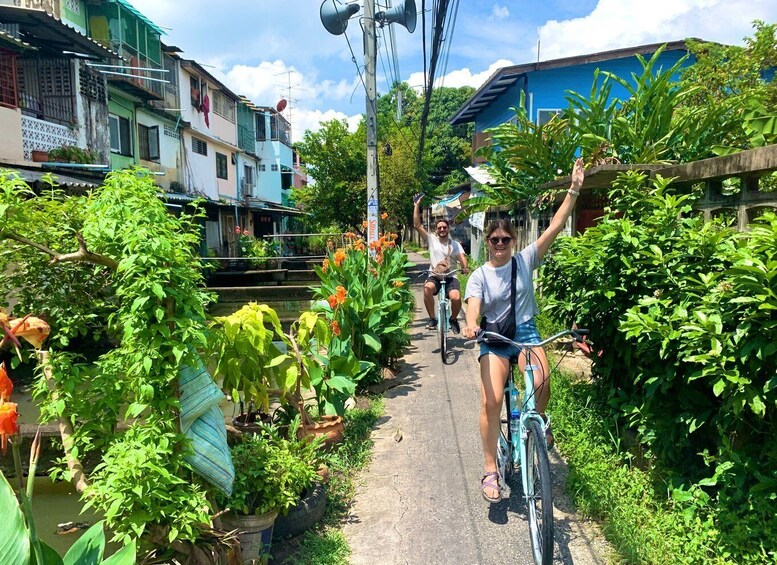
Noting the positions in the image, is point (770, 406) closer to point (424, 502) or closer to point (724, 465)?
point (724, 465)

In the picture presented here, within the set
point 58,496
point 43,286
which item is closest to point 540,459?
point 43,286

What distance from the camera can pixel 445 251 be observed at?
7.67 meters

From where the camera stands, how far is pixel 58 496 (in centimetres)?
371

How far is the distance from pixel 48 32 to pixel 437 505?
1345 centimetres

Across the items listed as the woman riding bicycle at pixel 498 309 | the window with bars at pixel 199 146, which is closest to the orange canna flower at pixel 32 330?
the woman riding bicycle at pixel 498 309

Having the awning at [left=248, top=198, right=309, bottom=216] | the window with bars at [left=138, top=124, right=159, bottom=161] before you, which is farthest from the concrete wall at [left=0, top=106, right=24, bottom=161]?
the awning at [left=248, top=198, right=309, bottom=216]

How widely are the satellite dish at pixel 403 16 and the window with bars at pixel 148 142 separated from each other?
1245cm

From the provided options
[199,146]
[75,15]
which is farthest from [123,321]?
[199,146]

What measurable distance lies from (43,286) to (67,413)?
66 cm

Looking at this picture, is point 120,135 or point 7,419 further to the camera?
point 120,135

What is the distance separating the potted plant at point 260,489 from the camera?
3.08 meters

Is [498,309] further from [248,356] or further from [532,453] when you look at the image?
[248,356]

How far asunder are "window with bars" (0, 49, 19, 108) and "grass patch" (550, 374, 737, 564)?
12.0 meters

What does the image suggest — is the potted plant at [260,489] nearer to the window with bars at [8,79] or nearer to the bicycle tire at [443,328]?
the bicycle tire at [443,328]
